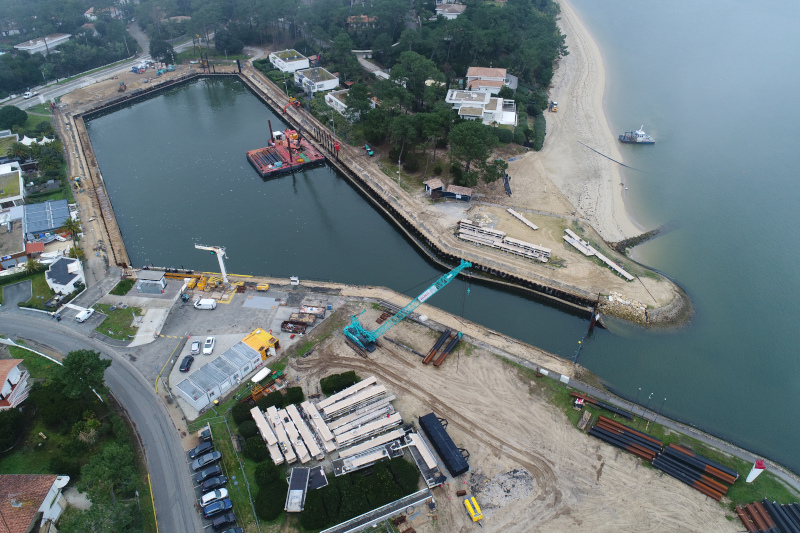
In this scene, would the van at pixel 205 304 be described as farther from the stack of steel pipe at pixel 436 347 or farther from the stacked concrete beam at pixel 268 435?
the stack of steel pipe at pixel 436 347

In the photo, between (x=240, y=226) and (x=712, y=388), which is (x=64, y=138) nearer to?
(x=240, y=226)

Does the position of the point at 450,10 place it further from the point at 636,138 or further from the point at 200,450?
the point at 200,450

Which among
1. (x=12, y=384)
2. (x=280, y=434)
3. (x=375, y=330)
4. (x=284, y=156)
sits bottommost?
(x=280, y=434)

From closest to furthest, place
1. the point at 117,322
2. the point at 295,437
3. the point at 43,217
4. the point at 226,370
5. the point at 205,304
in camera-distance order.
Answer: the point at 295,437
the point at 226,370
the point at 117,322
the point at 205,304
the point at 43,217

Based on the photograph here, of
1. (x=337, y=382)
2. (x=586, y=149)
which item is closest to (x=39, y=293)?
(x=337, y=382)

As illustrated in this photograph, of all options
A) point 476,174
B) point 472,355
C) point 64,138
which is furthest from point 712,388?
point 64,138

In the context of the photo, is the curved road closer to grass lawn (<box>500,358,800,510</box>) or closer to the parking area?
the parking area

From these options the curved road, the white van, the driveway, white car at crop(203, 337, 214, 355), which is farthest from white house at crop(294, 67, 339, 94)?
the curved road
